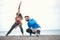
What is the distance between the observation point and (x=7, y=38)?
2014mm

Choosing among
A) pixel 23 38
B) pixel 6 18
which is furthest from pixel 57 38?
pixel 6 18

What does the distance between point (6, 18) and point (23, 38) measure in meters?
0.37

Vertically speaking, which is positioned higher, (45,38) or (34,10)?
(34,10)

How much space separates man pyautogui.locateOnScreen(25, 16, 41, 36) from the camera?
2.03 meters

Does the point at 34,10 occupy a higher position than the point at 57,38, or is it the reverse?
the point at 34,10

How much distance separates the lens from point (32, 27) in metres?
2.05

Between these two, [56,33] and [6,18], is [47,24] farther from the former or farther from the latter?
[6,18]

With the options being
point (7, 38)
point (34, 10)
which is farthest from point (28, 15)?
point (7, 38)

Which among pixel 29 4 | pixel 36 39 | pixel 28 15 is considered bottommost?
pixel 36 39

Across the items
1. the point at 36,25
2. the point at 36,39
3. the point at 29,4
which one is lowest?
the point at 36,39

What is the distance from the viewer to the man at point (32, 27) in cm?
203

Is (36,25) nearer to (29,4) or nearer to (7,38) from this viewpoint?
(29,4)

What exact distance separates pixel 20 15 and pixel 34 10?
207 millimetres

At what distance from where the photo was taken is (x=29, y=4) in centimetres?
204
